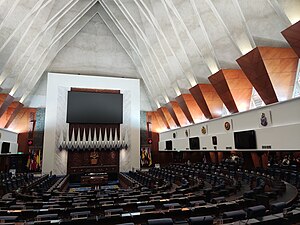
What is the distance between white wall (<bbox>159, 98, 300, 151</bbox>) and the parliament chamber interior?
7cm

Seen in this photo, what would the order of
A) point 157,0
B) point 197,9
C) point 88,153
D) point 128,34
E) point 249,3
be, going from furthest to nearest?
point 88,153 < point 128,34 < point 157,0 < point 197,9 < point 249,3

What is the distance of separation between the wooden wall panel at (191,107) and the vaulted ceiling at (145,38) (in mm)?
720

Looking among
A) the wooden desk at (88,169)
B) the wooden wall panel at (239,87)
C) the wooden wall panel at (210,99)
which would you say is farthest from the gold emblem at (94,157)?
the wooden wall panel at (239,87)

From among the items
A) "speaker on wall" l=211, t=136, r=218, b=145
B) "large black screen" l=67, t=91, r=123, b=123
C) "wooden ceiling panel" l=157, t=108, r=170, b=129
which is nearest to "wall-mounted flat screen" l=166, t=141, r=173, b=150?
"wooden ceiling panel" l=157, t=108, r=170, b=129

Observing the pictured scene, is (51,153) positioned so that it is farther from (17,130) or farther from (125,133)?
(125,133)

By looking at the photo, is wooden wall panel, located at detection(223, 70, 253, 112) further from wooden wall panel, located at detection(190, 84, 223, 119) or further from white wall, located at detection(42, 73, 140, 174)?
white wall, located at detection(42, 73, 140, 174)

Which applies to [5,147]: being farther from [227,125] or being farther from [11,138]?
[227,125]

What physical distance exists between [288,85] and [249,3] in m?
5.02

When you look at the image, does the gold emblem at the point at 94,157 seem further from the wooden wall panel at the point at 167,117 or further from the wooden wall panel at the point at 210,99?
the wooden wall panel at the point at 210,99

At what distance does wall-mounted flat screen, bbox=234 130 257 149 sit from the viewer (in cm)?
1297

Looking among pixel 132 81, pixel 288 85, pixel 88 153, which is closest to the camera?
pixel 288 85

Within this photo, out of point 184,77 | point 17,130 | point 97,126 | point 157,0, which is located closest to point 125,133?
point 97,126

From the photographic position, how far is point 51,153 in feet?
74.1

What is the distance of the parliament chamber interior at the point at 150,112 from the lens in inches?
273
